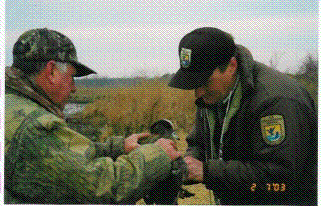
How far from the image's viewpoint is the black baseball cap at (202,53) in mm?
1993

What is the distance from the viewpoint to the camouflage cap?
1.86m

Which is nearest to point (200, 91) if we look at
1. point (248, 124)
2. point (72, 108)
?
point (248, 124)

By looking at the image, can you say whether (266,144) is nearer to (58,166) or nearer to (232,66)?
(232,66)

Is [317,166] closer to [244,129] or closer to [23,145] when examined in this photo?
[244,129]

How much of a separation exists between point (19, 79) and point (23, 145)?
364 millimetres

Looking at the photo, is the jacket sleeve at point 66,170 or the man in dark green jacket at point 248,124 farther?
the man in dark green jacket at point 248,124

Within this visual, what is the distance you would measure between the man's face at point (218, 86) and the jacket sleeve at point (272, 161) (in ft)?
0.85

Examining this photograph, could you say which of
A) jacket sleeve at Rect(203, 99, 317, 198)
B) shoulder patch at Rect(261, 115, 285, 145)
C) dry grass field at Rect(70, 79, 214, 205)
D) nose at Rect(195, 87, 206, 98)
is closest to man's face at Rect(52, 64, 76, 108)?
nose at Rect(195, 87, 206, 98)

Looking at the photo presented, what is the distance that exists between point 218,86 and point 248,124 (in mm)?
278

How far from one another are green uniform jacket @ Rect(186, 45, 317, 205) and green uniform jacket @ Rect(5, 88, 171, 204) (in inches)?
19.0

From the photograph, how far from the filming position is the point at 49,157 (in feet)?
5.30

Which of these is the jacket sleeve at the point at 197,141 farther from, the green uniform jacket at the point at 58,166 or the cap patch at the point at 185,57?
the green uniform jacket at the point at 58,166
